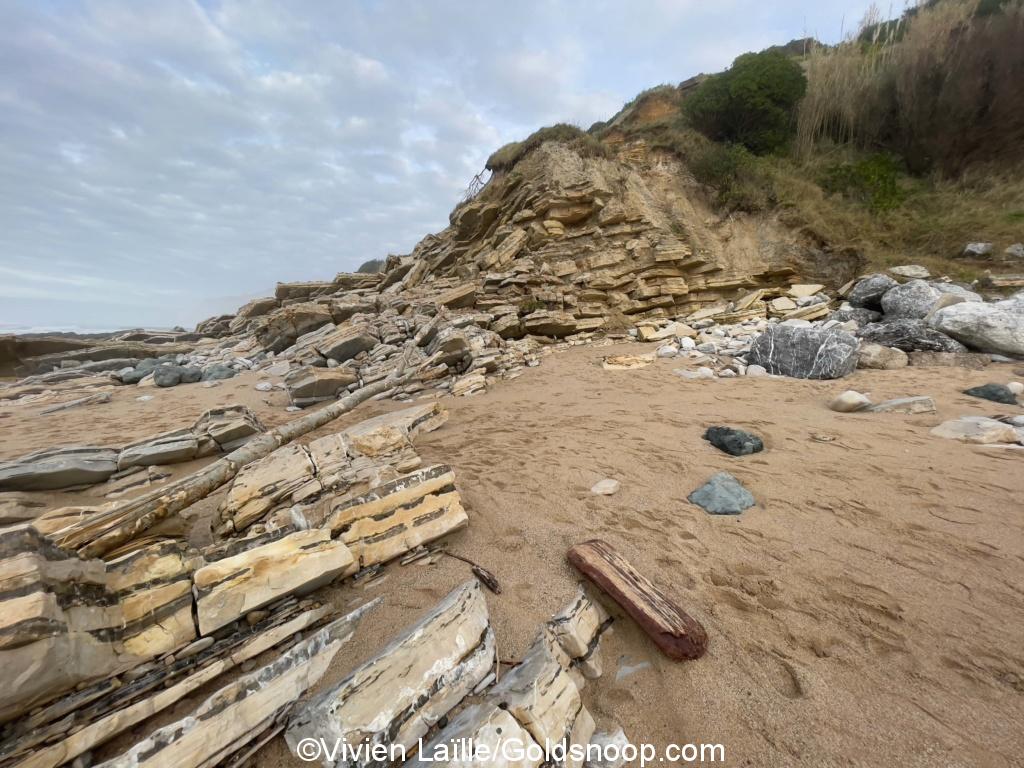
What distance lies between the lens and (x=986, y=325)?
19.9 feet

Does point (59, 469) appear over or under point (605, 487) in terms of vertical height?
over

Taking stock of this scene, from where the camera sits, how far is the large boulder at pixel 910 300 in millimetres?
7441

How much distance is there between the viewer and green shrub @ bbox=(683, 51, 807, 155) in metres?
13.2

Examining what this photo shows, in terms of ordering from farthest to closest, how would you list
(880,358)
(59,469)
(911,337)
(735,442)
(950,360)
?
1. (911,337)
2. (880,358)
3. (950,360)
4. (59,469)
5. (735,442)

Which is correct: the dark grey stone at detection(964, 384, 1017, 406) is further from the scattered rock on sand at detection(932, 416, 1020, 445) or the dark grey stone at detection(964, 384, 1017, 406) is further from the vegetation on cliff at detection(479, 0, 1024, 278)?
the vegetation on cliff at detection(479, 0, 1024, 278)

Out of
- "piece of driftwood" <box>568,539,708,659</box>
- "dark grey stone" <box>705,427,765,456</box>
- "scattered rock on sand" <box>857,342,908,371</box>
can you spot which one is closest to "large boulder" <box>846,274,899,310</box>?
"scattered rock on sand" <box>857,342,908,371</box>

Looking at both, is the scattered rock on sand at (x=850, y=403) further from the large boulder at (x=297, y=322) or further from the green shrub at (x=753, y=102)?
the green shrub at (x=753, y=102)

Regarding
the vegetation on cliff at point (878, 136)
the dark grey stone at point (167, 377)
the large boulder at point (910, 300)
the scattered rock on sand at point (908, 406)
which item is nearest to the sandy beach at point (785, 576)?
the scattered rock on sand at point (908, 406)

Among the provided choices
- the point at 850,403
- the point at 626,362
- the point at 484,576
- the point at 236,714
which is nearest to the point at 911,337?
the point at 850,403

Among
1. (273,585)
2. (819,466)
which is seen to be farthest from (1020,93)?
(273,585)

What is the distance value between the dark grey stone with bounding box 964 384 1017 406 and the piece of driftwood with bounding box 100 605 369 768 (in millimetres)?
6958

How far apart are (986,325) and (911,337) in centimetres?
86

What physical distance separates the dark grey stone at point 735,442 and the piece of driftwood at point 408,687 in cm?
295

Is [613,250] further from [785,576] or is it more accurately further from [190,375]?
[190,375]
